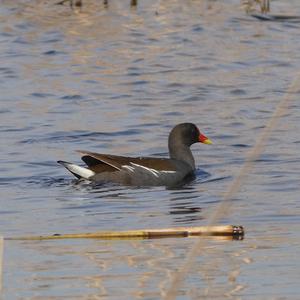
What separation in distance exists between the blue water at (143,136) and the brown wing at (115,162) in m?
0.27

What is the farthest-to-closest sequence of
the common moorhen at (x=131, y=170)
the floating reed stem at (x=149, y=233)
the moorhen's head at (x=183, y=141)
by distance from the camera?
the moorhen's head at (x=183, y=141)
the common moorhen at (x=131, y=170)
the floating reed stem at (x=149, y=233)

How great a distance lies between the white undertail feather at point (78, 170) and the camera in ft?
40.7

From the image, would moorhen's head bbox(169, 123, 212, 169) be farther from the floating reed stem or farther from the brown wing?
the floating reed stem

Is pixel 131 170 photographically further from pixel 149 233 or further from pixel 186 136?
pixel 149 233

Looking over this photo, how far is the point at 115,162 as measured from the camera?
1267 centimetres

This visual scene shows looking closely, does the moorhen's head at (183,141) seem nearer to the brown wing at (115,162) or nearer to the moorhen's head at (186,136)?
the moorhen's head at (186,136)

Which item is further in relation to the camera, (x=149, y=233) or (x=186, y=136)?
(x=186, y=136)

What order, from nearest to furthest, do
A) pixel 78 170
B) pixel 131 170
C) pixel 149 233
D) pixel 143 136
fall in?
pixel 149 233
pixel 78 170
pixel 131 170
pixel 143 136

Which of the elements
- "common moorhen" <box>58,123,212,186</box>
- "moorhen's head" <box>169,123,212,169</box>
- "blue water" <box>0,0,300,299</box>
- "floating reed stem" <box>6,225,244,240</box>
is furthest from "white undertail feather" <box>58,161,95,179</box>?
"floating reed stem" <box>6,225,244,240</box>

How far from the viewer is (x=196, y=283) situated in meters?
7.24

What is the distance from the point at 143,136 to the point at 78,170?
2844 mm

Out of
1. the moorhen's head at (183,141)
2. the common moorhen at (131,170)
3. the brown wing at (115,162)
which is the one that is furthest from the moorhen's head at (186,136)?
A: the brown wing at (115,162)

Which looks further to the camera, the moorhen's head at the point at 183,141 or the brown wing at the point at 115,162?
the moorhen's head at the point at 183,141

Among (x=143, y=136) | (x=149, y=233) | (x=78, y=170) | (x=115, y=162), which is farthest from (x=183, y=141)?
(x=149, y=233)
